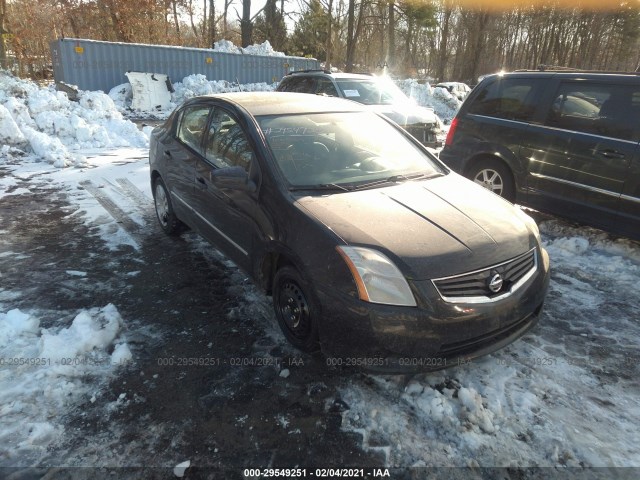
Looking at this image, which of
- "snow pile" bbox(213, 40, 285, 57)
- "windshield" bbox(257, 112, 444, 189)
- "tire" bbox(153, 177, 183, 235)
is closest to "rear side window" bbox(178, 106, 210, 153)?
"tire" bbox(153, 177, 183, 235)

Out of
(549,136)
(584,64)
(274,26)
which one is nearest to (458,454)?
(549,136)

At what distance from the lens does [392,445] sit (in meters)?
2.38

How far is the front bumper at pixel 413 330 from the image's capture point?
245 cm

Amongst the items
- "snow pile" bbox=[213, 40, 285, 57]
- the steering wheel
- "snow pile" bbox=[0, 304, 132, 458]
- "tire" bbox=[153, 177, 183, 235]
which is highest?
"snow pile" bbox=[213, 40, 285, 57]

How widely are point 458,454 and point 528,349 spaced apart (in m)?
1.22

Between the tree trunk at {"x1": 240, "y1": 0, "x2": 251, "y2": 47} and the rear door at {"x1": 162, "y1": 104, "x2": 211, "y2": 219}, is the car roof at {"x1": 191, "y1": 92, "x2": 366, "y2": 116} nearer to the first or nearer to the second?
the rear door at {"x1": 162, "y1": 104, "x2": 211, "y2": 219}

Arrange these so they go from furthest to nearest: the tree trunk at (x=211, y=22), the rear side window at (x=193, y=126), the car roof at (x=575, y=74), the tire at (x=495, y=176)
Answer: the tree trunk at (x=211, y=22), the tire at (x=495, y=176), the car roof at (x=575, y=74), the rear side window at (x=193, y=126)

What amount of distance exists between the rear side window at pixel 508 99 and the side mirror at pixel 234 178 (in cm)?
390

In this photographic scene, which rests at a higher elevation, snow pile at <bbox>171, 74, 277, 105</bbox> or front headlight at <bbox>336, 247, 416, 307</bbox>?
snow pile at <bbox>171, 74, 277, 105</bbox>

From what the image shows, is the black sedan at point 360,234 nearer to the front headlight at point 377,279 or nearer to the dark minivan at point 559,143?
the front headlight at point 377,279

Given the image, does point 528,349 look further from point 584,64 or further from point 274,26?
point 584,64

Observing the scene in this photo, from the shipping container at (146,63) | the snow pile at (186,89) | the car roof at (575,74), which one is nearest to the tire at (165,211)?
the car roof at (575,74)

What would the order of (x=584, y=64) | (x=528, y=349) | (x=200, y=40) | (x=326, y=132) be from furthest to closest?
(x=584, y=64) → (x=200, y=40) → (x=326, y=132) → (x=528, y=349)

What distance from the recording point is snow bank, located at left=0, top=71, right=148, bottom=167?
9008 millimetres
